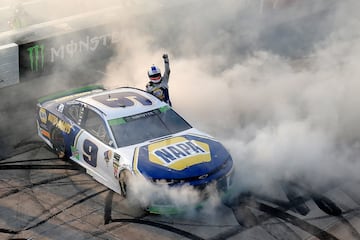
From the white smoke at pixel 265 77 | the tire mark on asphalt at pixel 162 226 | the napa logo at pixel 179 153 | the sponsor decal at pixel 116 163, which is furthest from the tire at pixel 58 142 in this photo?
the white smoke at pixel 265 77

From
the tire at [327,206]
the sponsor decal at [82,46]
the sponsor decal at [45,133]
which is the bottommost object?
the tire at [327,206]

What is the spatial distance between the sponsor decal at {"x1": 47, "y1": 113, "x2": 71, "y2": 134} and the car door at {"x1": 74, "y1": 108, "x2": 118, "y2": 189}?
30cm

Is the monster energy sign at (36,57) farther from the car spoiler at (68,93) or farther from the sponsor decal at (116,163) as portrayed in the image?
the sponsor decal at (116,163)

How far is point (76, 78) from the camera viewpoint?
12.9 metres

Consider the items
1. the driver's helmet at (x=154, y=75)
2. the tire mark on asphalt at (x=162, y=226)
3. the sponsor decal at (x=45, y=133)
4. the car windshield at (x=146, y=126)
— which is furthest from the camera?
the driver's helmet at (x=154, y=75)

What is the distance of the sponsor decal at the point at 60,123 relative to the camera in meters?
9.11

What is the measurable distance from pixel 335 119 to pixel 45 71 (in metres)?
5.69

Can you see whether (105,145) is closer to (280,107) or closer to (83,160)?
(83,160)

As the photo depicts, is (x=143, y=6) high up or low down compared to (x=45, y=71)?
up

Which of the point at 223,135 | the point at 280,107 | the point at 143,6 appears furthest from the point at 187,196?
the point at 143,6

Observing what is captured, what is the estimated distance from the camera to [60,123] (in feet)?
30.5

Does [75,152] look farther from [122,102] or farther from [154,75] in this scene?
[154,75]

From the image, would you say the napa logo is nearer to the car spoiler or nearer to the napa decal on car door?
the napa decal on car door

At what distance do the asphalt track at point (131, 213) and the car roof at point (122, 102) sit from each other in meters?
1.01
